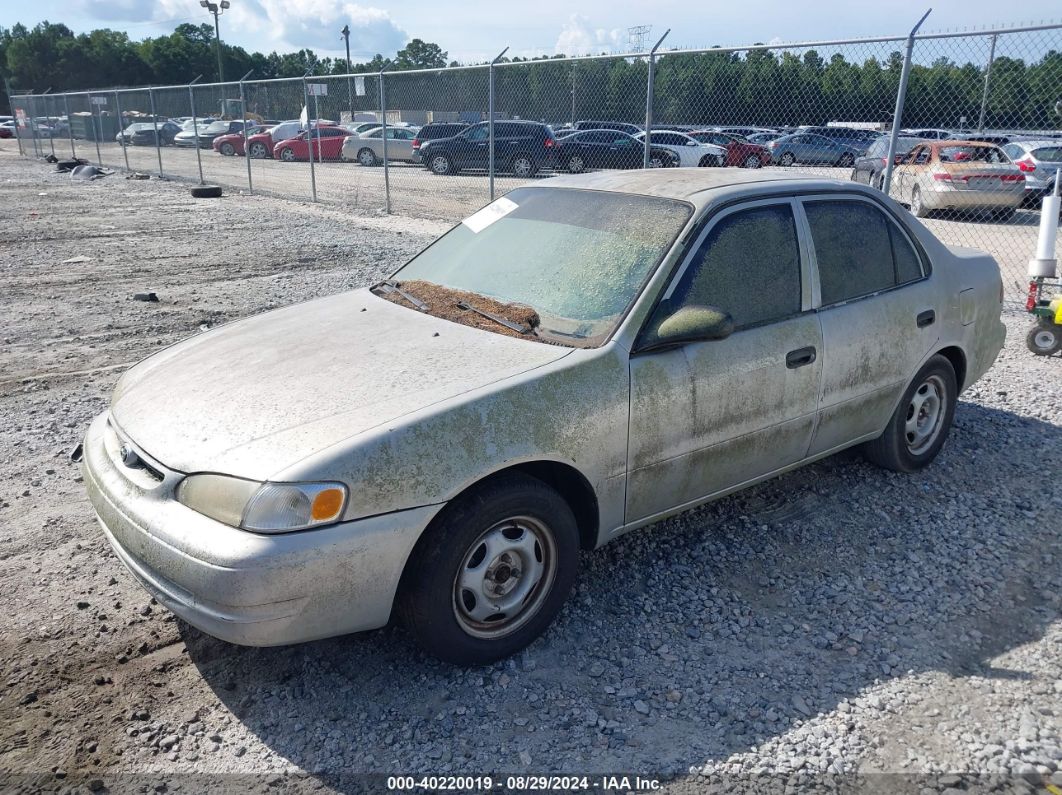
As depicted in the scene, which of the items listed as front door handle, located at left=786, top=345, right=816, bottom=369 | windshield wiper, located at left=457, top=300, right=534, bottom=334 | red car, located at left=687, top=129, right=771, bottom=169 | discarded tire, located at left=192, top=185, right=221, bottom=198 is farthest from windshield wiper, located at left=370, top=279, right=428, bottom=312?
red car, located at left=687, top=129, right=771, bottom=169

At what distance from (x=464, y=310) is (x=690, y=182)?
1.24 metres

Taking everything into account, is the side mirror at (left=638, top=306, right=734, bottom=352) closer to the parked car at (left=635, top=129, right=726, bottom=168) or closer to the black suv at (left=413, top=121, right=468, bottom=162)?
the black suv at (left=413, top=121, right=468, bottom=162)

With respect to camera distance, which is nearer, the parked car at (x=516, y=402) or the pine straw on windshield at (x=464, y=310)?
the parked car at (x=516, y=402)

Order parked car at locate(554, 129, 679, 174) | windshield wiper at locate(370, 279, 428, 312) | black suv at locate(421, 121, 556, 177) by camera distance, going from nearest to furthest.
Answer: windshield wiper at locate(370, 279, 428, 312) → black suv at locate(421, 121, 556, 177) → parked car at locate(554, 129, 679, 174)

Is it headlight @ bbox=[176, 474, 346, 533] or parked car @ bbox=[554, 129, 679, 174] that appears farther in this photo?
parked car @ bbox=[554, 129, 679, 174]

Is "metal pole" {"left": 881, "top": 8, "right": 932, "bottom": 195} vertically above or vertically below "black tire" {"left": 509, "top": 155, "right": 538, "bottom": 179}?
above

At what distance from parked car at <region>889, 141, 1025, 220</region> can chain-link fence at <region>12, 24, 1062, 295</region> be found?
3 centimetres

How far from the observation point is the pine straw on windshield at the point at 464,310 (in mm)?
3557

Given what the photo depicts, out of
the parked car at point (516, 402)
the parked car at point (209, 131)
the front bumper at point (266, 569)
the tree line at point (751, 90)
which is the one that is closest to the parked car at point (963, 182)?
the tree line at point (751, 90)

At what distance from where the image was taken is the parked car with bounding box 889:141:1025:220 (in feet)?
44.8

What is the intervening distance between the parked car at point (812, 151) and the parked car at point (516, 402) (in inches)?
496

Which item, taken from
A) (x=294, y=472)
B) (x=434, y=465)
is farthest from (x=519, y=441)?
(x=294, y=472)

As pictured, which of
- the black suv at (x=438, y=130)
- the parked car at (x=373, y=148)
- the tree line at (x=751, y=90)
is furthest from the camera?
the parked car at (x=373, y=148)

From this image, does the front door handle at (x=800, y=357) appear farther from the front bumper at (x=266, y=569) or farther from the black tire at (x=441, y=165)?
the black tire at (x=441, y=165)
